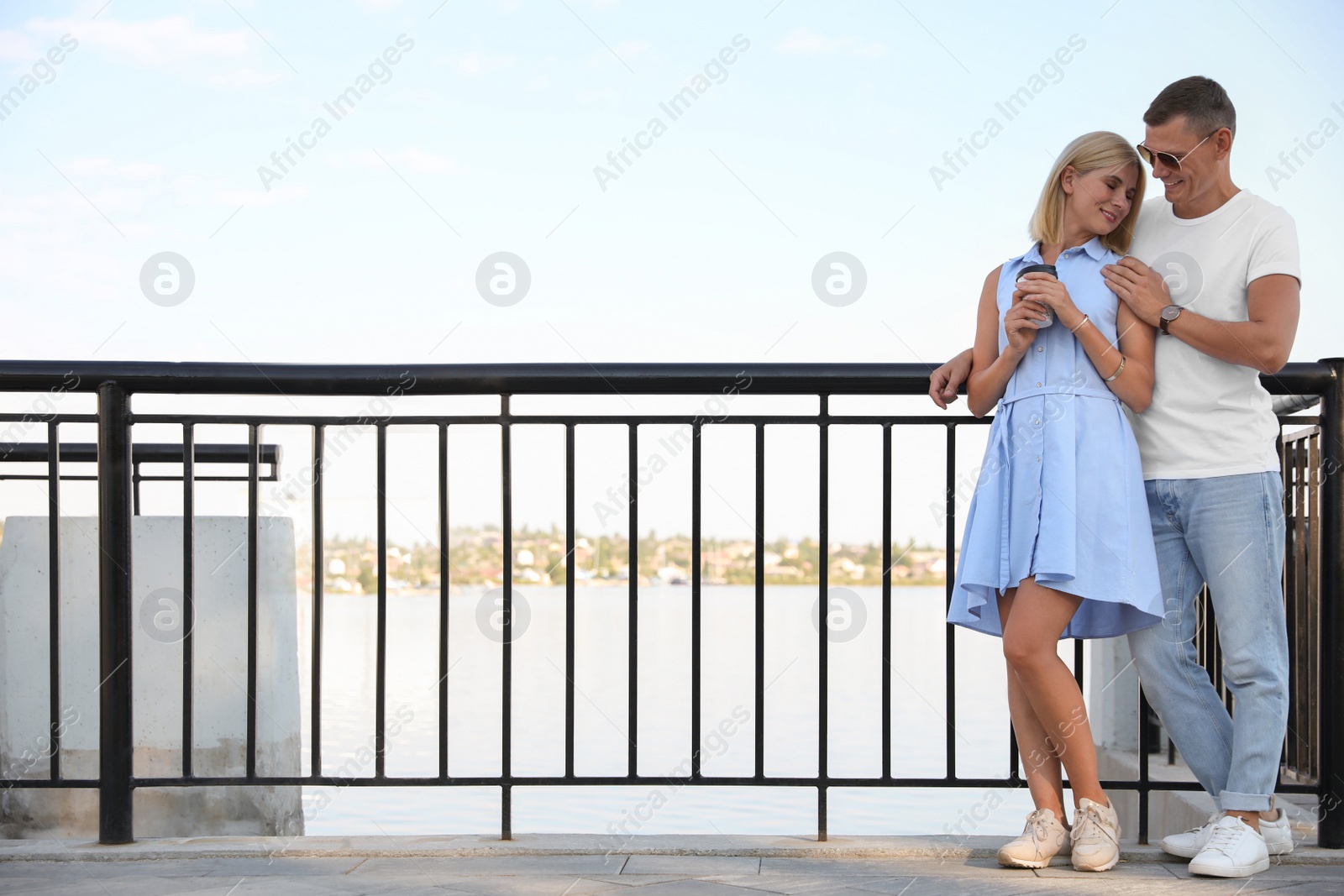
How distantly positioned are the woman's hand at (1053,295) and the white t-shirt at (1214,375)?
8.7 inches

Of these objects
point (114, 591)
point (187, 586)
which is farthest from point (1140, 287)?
point (114, 591)

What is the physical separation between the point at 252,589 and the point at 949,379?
1614 mm

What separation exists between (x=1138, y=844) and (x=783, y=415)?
1171 millimetres

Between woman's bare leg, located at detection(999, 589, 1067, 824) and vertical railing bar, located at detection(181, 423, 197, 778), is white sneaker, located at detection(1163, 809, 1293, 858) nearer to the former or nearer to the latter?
woman's bare leg, located at detection(999, 589, 1067, 824)

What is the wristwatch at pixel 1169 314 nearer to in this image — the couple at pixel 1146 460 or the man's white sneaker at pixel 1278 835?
the couple at pixel 1146 460

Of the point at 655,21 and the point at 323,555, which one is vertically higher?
the point at 655,21

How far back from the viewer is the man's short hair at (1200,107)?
199 cm

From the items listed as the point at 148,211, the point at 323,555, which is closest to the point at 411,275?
the point at 148,211

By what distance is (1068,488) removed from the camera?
1.97 meters

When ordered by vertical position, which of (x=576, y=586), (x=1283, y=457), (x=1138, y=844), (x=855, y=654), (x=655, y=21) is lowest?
(x=855, y=654)

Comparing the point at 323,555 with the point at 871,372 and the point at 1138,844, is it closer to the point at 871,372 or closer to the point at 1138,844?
the point at 871,372

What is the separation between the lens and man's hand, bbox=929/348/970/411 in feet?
7.24

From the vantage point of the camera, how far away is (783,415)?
2.33 m

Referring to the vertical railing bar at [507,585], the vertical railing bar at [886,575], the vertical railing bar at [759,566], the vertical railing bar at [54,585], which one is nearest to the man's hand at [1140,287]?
the vertical railing bar at [886,575]
